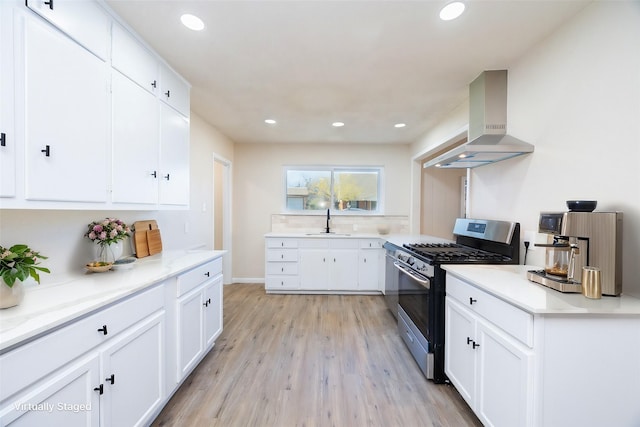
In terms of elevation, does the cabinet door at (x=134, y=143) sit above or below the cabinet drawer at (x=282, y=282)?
above

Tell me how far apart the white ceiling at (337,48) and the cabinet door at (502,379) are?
1872mm

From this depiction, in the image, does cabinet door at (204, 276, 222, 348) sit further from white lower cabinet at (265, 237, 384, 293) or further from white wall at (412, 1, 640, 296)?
white wall at (412, 1, 640, 296)

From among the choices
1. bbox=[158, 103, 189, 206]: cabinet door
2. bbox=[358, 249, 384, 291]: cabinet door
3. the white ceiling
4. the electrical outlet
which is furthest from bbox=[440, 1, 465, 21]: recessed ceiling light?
bbox=[358, 249, 384, 291]: cabinet door

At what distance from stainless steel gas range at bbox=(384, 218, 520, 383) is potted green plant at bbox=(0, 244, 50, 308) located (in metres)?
2.27

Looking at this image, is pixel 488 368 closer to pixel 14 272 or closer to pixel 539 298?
pixel 539 298

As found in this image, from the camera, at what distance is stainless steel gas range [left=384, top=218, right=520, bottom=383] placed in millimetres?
2004

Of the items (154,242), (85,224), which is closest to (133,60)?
(85,224)

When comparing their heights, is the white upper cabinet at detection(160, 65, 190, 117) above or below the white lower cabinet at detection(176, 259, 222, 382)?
above

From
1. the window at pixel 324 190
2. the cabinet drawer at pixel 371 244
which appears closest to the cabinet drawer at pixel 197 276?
the cabinet drawer at pixel 371 244

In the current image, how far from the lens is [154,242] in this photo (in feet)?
7.69

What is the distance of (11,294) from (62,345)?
1.05 ft

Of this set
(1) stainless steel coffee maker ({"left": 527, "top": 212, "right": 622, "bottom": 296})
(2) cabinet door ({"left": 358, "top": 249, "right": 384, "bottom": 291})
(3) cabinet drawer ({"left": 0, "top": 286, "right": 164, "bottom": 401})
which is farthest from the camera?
(2) cabinet door ({"left": 358, "top": 249, "right": 384, "bottom": 291})

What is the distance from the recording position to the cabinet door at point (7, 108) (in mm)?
1027

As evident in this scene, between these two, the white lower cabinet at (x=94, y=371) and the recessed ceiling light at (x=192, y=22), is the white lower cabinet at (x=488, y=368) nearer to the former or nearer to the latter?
the white lower cabinet at (x=94, y=371)
